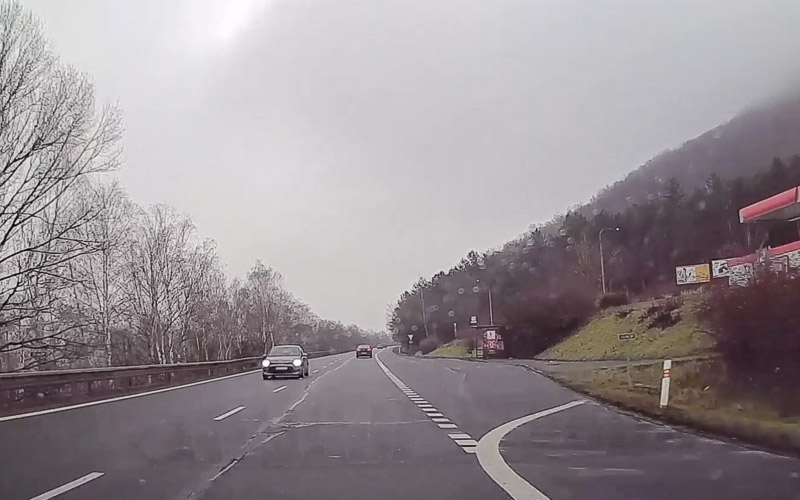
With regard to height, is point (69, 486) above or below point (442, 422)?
above

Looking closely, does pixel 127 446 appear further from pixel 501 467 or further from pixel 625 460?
pixel 625 460

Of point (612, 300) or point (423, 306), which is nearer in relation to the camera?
point (612, 300)

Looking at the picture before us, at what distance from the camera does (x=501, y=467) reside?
32.9 ft

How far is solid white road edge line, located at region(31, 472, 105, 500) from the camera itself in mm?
8258

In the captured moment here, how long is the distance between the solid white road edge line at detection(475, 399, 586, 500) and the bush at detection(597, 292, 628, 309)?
51.3 m

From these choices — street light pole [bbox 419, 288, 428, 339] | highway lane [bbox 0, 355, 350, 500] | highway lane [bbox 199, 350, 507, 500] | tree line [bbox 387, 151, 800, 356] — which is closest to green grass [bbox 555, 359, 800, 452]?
highway lane [bbox 199, 350, 507, 500]

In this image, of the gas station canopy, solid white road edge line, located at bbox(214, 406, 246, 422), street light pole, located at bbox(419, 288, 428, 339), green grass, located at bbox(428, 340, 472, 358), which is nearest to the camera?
solid white road edge line, located at bbox(214, 406, 246, 422)

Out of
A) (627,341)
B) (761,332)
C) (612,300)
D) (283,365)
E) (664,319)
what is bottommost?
(627,341)

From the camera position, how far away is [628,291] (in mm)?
66812

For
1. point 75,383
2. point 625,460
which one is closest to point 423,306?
point 75,383

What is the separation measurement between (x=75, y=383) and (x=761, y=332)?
19354mm

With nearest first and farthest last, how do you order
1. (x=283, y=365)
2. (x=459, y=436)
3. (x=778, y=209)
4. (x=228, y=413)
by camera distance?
(x=459, y=436) → (x=228, y=413) → (x=283, y=365) → (x=778, y=209)

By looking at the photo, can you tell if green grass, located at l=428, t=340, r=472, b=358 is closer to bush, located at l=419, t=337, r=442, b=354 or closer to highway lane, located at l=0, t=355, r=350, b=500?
bush, located at l=419, t=337, r=442, b=354

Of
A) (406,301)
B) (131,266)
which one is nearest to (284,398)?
(131,266)
